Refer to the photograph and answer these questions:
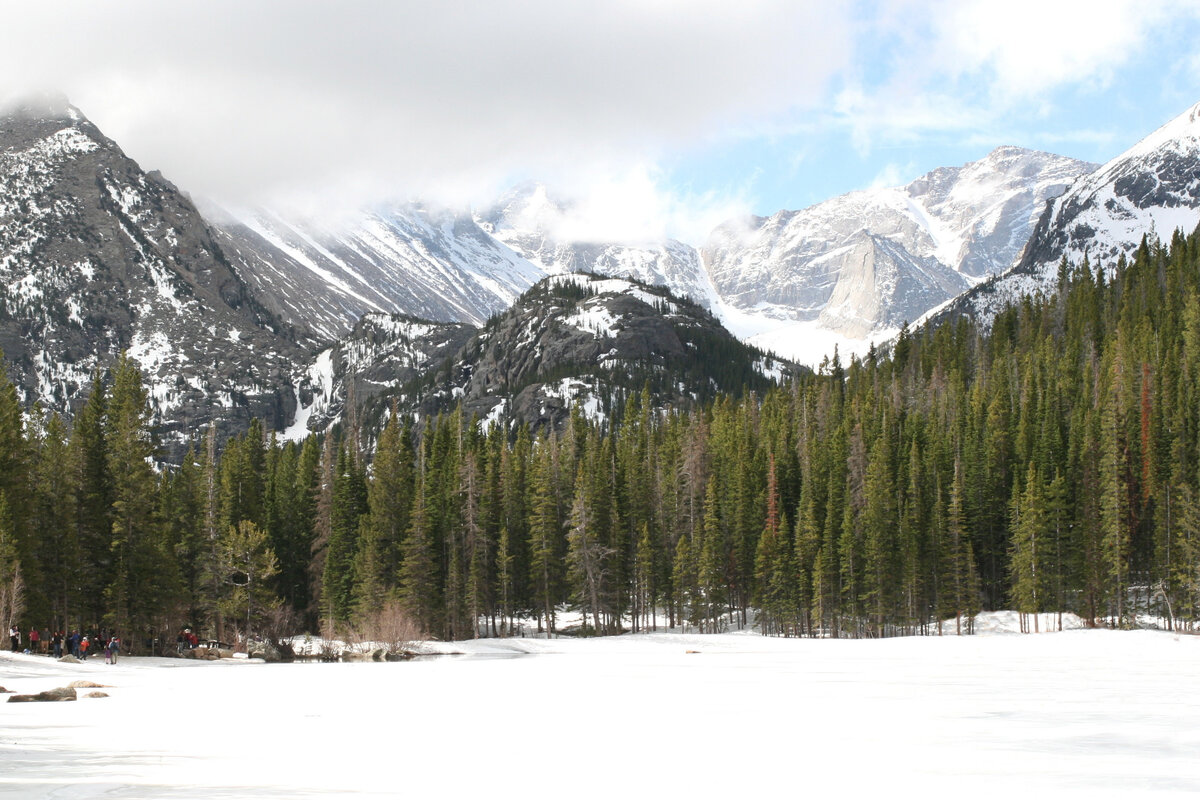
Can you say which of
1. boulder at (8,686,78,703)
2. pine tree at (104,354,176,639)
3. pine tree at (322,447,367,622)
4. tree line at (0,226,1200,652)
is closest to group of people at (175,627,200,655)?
pine tree at (104,354,176,639)

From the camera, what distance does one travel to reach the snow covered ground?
15.6 m

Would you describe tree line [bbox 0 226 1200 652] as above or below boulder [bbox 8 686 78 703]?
above

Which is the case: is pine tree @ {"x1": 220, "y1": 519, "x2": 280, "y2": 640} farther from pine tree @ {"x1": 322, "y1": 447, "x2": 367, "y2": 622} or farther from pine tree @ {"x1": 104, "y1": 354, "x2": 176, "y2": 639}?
pine tree @ {"x1": 322, "y1": 447, "x2": 367, "y2": 622}

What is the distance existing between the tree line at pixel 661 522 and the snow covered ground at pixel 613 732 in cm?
1875

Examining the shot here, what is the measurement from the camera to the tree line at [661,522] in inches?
2341

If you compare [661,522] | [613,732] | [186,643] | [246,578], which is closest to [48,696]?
[613,732]

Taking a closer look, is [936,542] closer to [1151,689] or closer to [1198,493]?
[1198,493]

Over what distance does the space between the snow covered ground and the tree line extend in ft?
61.5

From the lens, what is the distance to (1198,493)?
250 feet

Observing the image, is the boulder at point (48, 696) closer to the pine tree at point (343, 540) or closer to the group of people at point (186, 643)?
the group of people at point (186, 643)

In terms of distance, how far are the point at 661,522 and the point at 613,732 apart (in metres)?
74.5

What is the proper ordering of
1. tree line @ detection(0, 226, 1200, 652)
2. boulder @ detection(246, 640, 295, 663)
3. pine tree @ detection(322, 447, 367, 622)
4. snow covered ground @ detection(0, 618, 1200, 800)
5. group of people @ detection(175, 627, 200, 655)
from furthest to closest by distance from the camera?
pine tree @ detection(322, 447, 367, 622) → tree line @ detection(0, 226, 1200, 652) → group of people @ detection(175, 627, 200, 655) → boulder @ detection(246, 640, 295, 663) → snow covered ground @ detection(0, 618, 1200, 800)

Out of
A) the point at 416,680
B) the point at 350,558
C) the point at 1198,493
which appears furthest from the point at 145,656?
the point at 1198,493

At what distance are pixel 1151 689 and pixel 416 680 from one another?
24.2 m
